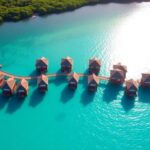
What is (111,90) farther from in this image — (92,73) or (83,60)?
(83,60)

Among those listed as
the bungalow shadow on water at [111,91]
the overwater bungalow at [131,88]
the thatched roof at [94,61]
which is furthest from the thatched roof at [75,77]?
the overwater bungalow at [131,88]

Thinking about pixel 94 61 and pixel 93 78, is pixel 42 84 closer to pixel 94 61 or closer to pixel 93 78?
pixel 93 78

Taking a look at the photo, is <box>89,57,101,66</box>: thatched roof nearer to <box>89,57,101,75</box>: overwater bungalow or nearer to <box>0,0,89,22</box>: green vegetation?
<box>89,57,101,75</box>: overwater bungalow

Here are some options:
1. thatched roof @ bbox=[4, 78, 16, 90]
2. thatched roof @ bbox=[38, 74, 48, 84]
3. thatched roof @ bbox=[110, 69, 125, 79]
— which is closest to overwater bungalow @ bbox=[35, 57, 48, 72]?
thatched roof @ bbox=[38, 74, 48, 84]

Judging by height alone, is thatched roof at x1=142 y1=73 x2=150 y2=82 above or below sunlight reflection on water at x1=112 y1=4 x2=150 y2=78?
below

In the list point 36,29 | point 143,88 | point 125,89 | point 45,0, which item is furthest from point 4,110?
point 45,0

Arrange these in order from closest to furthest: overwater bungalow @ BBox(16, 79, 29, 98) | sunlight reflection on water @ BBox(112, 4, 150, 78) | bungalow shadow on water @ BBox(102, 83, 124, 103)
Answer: overwater bungalow @ BBox(16, 79, 29, 98)
bungalow shadow on water @ BBox(102, 83, 124, 103)
sunlight reflection on water @ BBox(112, 4, 150, 78)

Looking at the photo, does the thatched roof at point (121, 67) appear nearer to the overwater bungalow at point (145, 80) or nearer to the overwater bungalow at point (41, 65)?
the overwater bungalow at point (145, 80)
